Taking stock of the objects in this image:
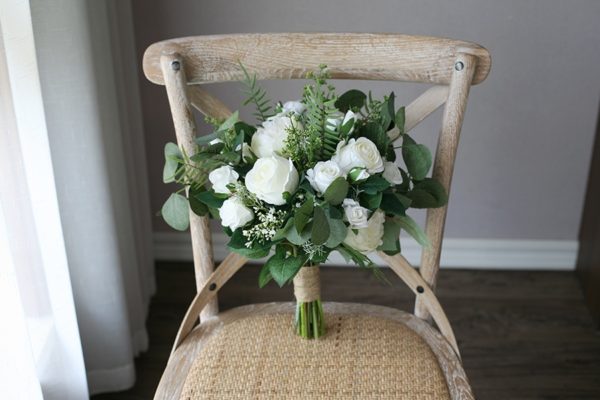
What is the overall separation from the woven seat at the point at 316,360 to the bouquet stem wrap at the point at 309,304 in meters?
0.02

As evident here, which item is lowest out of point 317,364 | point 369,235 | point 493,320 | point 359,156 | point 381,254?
point 493,320

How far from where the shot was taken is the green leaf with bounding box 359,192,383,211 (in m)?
0.90

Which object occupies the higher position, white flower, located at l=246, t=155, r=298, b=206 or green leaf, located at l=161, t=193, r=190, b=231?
white flower, located at l=246, t=155, r=298, b=206

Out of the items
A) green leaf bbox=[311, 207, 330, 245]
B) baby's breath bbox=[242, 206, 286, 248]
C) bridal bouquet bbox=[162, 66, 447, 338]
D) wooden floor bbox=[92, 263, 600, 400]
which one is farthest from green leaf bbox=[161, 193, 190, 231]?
wooden floor bbox=[92, 263, 600, 400]

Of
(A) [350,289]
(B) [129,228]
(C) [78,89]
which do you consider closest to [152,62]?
(C) [78,89]

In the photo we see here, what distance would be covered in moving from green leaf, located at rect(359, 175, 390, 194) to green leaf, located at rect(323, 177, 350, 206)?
3 cm

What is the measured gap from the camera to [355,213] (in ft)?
2.91

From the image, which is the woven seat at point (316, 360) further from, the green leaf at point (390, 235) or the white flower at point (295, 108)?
the white flower at point (295, 108)

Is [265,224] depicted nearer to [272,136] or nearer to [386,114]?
[272,136]

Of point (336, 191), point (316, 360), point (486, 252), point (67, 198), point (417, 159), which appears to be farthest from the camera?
point (486, 252)

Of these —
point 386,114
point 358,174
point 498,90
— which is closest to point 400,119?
point 386,114

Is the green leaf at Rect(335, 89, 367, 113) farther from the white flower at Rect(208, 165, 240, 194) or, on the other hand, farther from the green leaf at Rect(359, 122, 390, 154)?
the white flower at Rect(208, 165, 240, 194)

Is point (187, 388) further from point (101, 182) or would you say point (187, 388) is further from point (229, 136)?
point (101, 182)

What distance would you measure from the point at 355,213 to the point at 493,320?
1.15m
